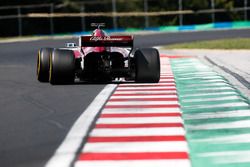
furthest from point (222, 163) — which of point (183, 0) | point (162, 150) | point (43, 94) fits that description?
point (183, 0)

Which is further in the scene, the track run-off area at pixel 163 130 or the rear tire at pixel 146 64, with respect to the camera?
the rear tire at pixel 146 64

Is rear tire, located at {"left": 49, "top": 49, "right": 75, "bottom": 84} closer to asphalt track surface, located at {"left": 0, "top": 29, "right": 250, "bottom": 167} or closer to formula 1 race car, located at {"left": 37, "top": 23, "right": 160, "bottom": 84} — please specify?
formula 1 race car, located at {"left": 37, "top": 23, "right": 160, "bottom": 84}

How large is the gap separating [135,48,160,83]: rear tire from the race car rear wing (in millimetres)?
455

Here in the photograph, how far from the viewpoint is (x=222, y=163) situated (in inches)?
254

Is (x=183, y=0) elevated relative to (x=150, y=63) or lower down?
elevated

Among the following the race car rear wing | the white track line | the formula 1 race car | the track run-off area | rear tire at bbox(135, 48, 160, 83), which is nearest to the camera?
the white track line

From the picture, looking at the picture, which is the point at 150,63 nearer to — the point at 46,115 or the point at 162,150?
the point at 46,115

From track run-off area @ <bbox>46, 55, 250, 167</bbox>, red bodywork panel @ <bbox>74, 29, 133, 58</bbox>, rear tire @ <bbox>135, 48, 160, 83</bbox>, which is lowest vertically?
track run-off area @ <bbox>46, 55, 250, 167</bbox>

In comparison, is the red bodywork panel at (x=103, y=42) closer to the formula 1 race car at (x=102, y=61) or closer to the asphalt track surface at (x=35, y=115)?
the formula 1 race car at (x=102, y=61)

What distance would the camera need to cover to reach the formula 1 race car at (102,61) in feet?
44.8

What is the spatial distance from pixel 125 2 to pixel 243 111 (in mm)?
56807

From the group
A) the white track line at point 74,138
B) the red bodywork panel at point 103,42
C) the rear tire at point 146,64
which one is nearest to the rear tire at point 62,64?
the red bodywork panel at point 103,42

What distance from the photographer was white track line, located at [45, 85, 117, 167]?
6.53 metres

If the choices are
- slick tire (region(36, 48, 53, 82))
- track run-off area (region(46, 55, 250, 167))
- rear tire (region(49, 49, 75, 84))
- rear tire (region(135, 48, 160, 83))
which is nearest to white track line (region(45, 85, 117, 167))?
track run-off area (region(46, 55, 250, 167))
